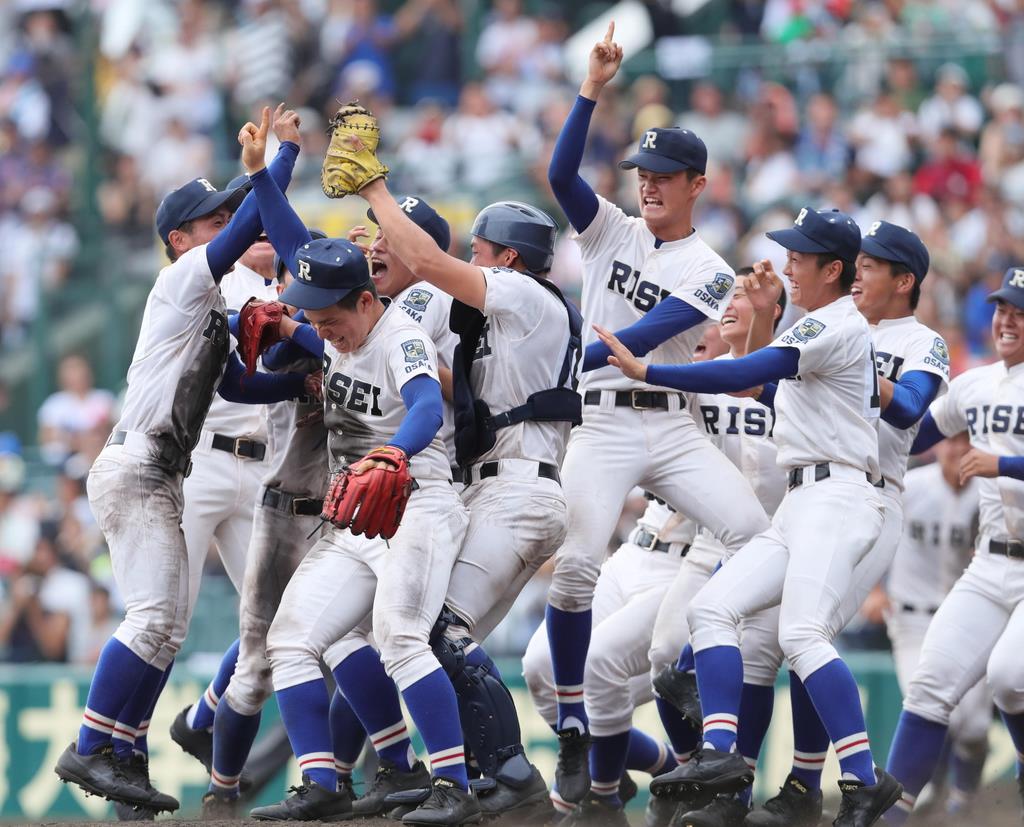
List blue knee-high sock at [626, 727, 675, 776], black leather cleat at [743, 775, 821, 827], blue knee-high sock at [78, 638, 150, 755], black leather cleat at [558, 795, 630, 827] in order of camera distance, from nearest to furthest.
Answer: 1. blue knee-high sock at [78, 638, 150, 755]
2. black leather cleat at [743, 775, 821, 827]
3. black leather cleat at [558, 795, 630, 827]
4. blue knee-high sock at [626, 727, 675, 776]

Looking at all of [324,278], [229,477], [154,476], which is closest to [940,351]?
[324,278]

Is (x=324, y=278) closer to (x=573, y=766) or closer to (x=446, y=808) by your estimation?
(x=446, y=808)

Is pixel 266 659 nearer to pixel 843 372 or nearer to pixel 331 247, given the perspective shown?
pixel 331 247

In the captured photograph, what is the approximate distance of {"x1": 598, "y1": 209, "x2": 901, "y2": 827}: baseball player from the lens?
20.7 ft

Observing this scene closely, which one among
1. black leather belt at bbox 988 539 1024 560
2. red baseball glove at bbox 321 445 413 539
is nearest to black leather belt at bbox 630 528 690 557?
black leather belt at bbox 988 539 1024 560

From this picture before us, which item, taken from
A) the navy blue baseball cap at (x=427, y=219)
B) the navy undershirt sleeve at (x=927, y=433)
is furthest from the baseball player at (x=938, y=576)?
the navy blue baseball cap at (x=427, y=219)

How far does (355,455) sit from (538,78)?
1070cm

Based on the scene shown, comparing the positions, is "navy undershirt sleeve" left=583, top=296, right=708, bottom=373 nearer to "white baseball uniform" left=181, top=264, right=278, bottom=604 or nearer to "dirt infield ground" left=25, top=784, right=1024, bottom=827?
"white baseball uniform" left=181, top=264, right=278, bottom=604

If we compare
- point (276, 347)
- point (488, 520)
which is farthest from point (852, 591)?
point (276, 347)

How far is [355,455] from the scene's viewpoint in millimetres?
6348

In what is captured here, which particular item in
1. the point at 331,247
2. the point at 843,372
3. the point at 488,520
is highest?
the point at 331,247

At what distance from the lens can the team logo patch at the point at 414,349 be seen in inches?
241

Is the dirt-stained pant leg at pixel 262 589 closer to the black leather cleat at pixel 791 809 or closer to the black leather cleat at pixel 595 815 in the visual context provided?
the black leather cleat at pixel 595 815

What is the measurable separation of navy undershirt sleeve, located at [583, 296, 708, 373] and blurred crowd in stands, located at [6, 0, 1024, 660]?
5788mm
